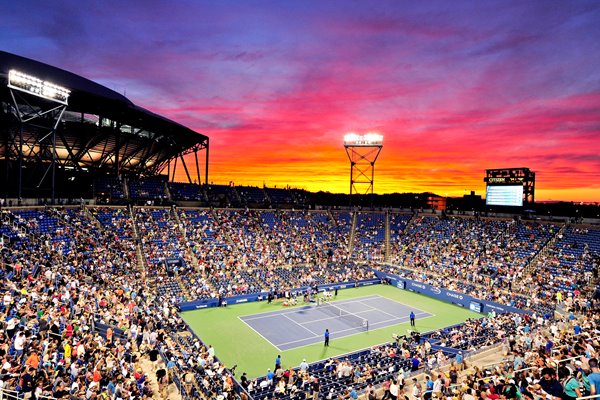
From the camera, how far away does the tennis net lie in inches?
1149

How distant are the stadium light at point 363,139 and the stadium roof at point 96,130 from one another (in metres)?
22.8

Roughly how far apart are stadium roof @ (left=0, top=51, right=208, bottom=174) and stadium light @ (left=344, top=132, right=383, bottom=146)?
22827 millimetres

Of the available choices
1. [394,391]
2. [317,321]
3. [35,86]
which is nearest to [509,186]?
[317,321]

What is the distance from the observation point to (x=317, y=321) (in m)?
30.4

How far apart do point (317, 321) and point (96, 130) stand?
37.6m

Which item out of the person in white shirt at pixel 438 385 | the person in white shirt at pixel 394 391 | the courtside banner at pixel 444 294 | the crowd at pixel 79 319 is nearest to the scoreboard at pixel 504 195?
the courtside banner at pixel 444 294

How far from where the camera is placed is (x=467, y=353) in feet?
70.1

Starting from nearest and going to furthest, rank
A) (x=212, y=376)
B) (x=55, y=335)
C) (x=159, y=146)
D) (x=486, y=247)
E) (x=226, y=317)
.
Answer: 1. (x=55, y=335)
2. (x=212, y=376)
3. (x=226, y=317)
4. (x=486, y=247)
5. (x=159, y=146)

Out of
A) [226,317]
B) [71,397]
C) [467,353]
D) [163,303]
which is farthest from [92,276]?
[467,353]

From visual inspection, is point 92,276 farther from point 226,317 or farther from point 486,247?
point 486,247

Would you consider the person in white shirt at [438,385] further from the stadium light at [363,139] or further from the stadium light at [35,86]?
the stadium light at [363,139]

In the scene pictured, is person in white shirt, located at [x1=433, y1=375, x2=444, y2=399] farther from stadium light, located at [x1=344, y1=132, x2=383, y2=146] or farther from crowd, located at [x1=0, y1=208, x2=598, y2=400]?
stadium light, located at [x1=344, y1=132, x2=383, y2=146]

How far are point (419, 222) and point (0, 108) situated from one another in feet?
176

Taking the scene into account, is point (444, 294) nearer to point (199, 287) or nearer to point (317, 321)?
point (317, 321)
